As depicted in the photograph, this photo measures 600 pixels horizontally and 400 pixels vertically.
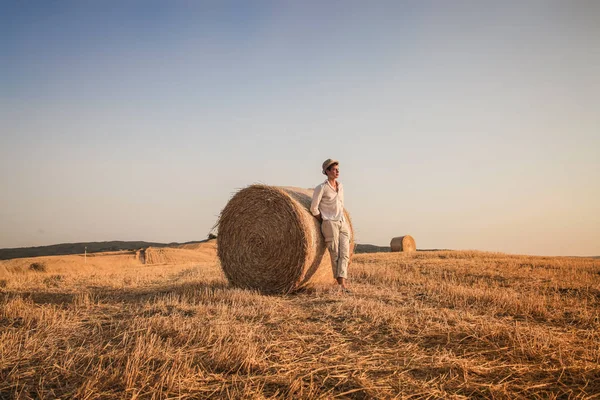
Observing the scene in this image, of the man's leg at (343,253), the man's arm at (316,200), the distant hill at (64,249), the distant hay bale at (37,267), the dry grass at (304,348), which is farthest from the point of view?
the distant hill at (64,249)

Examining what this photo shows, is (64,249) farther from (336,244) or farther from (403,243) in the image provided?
(336,244)

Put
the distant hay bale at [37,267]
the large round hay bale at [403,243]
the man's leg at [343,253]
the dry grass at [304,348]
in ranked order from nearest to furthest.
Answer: the dry grass at [304,348]
the man's leg at [343,253]
the distant hay bale at [37,267]
the large round hay bale at [403,243]

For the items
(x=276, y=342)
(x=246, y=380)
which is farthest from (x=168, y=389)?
(x=276, y=342)

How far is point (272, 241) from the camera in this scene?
308 inches

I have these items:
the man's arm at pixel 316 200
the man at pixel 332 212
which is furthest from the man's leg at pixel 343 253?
the man's arm at pixel 316 200

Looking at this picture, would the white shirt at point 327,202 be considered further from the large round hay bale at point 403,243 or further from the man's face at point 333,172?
the large round hay bale at point 403,243

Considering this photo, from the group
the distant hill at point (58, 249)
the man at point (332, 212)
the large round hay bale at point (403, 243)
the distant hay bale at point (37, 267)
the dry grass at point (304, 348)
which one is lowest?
the distant hill at point (58, 249)

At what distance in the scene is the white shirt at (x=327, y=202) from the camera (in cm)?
759

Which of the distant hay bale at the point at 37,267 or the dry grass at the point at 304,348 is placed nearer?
the dry grass at the point at 304,348

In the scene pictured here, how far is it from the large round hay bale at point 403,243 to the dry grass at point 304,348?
47.6ft

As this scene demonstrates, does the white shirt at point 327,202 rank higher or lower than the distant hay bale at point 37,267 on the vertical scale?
higher

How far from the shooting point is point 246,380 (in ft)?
9.34

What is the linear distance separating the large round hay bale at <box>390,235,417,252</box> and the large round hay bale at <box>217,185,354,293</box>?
12962mm

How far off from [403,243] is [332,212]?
14.3m
